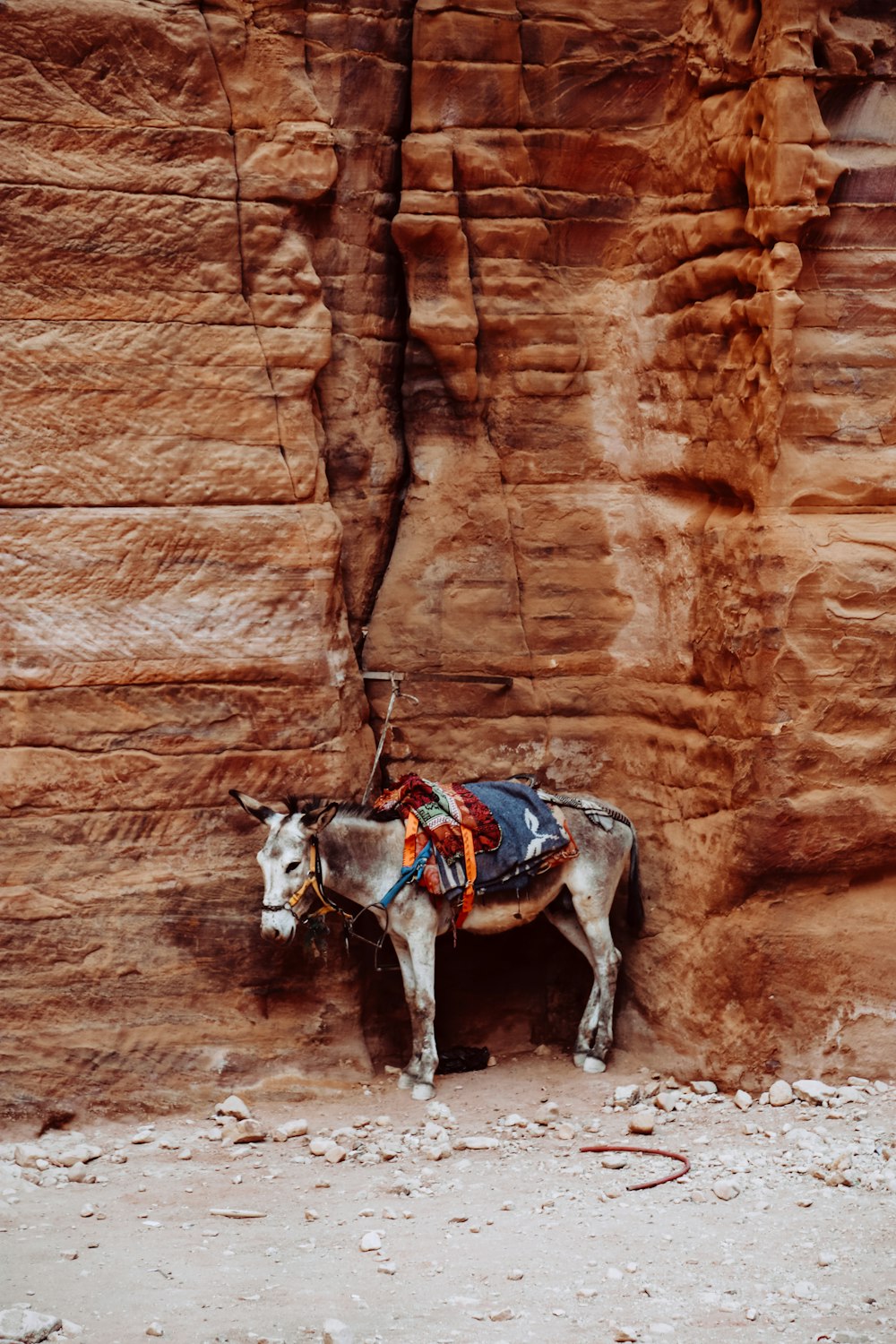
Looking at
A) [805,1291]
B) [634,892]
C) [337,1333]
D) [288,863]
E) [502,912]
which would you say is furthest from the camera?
[634,892]

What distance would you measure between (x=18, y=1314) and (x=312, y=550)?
4143 mm

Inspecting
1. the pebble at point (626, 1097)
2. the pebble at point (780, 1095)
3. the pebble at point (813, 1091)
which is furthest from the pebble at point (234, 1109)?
the pebble at point (813, 1091)

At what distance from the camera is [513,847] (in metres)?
8.25

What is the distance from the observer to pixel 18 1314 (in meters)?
5.58

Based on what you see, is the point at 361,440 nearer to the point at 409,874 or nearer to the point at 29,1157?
the point at 409,874

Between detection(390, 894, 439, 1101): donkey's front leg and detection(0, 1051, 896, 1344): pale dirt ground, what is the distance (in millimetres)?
198

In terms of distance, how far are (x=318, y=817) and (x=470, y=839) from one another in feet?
2.78

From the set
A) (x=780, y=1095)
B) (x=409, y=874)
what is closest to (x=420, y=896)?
(x=409, y=874)

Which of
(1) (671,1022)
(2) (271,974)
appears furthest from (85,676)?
(1) (671,1022)

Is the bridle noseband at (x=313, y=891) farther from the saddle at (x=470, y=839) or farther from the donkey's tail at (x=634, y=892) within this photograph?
the donkey's tail at (x=634, y=892)

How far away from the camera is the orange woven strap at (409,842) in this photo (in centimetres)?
815

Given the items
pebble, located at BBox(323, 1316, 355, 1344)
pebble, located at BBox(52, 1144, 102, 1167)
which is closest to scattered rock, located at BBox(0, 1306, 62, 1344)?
pebble, located at BBox(323, 1316, 355, 1344)

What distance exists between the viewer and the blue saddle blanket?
8.21m

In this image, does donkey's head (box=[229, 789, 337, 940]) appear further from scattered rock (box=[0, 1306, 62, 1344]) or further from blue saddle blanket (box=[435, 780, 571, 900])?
scattered rock (box=[0, 1306, 62, 1344])
